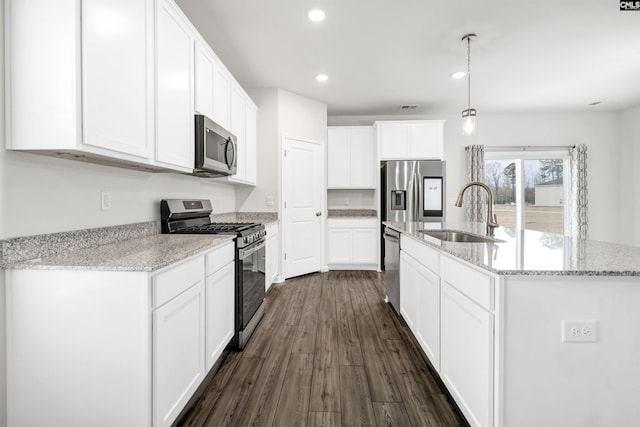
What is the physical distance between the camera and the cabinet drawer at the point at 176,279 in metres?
1.24

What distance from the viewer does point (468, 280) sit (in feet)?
4.63

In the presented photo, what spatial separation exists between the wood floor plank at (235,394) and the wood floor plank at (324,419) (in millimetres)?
384

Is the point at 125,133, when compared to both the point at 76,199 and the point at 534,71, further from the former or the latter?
the point at 534,71

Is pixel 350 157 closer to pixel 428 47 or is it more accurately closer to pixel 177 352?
pixel 428 47

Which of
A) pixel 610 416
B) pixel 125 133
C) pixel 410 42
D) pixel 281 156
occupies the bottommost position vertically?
pixel 610 416

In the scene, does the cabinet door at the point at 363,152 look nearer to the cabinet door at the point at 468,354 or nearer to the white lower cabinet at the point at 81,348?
the cabinet door at the point at 468,354

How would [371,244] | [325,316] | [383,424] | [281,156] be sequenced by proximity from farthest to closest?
[371,244] → [281,156] → [325,316] → [383,424]

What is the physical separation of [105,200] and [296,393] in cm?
158

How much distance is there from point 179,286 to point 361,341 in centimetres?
157

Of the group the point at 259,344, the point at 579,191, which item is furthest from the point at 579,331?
the point at 579,191

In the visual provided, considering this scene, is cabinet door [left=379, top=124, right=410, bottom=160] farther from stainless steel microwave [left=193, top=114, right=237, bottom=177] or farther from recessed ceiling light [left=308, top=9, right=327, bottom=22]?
stainless steel microwave [left=193, top=114, right=237, bottom=177]

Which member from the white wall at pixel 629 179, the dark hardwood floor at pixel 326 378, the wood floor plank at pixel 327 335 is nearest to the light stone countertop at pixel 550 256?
the dark hardwood floor at pixel 326 378

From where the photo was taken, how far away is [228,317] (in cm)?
214

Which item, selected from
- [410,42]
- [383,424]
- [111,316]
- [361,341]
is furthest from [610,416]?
[410,42]
